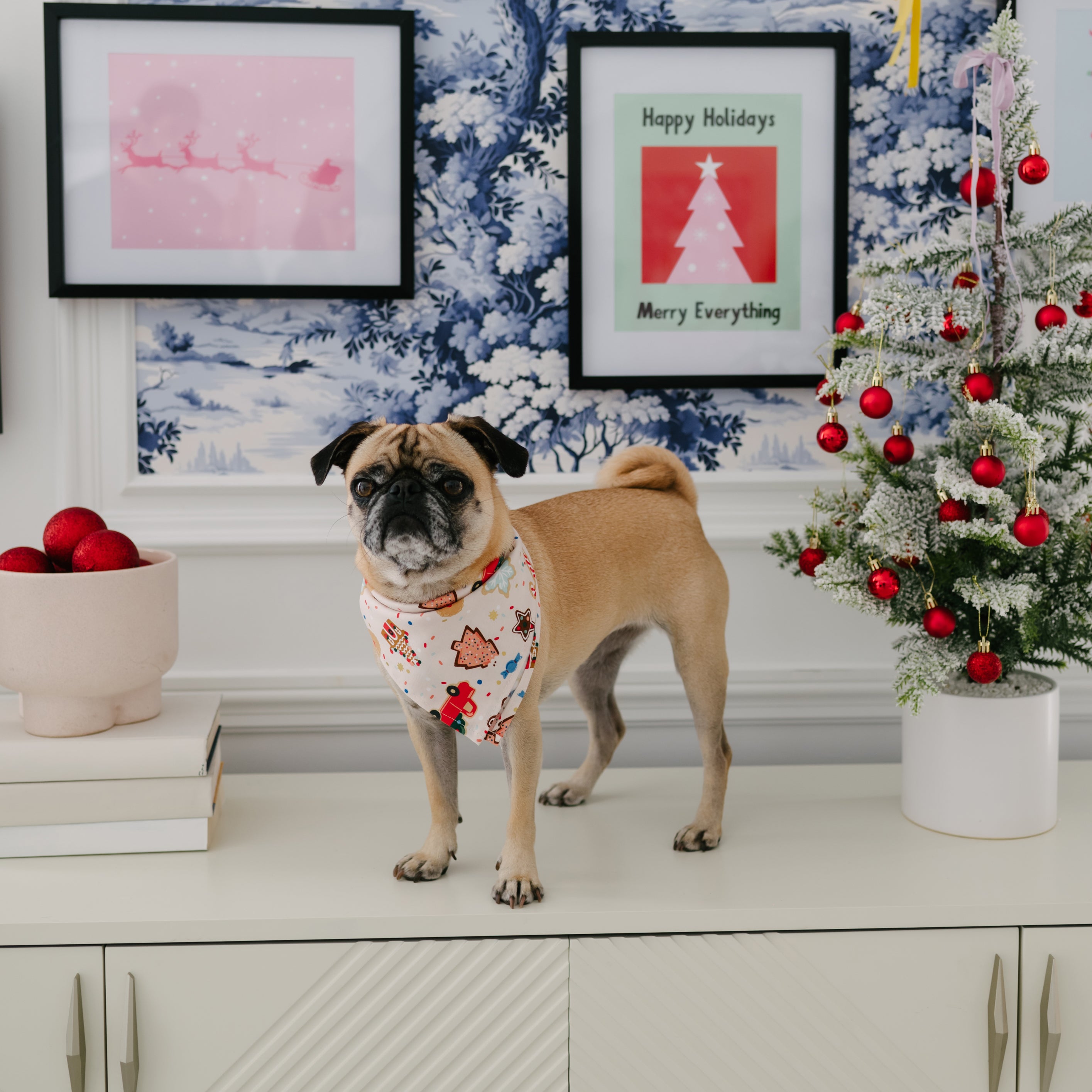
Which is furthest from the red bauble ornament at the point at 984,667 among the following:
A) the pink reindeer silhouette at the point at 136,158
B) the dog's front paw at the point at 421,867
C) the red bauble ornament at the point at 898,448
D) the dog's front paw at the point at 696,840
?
the pink reindeer silhouette at the point at 136,158

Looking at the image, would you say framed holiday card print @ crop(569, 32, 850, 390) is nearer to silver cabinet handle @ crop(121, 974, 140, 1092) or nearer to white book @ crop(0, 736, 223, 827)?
white book @ crop(0, 736, 223, 827)

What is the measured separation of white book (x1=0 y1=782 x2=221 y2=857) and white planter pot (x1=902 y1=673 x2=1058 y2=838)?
90 centimetres

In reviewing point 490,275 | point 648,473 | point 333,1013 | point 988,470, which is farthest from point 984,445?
point 333,1013

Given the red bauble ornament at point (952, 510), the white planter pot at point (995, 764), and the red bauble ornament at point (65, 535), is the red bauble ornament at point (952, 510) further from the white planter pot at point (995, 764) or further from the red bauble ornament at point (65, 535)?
the red bauble ornament at point (65, 535)

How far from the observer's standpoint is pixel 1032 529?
103cm

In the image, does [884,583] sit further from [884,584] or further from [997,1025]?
[997,1025]

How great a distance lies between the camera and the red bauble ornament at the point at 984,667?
109 centimetres

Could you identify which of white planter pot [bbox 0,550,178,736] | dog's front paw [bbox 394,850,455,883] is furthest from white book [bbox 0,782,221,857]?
dog's front paw [bbox 394,850,455,883]

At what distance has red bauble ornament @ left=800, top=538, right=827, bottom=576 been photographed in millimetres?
1204

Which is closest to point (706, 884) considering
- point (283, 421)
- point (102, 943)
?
point (102, 943)

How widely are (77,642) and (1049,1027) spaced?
114 centimetres

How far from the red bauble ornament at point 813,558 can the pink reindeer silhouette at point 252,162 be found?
92 centimetres

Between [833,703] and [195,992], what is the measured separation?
1.01 metres


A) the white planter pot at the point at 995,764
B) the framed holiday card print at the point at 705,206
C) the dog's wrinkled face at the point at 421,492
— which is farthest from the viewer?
the framed holiday card print at the point at 705,206
